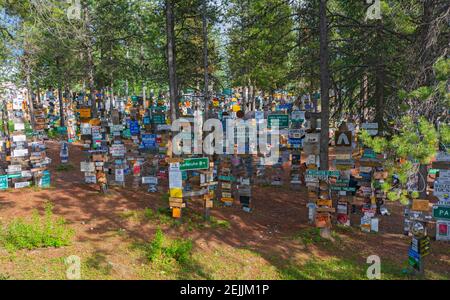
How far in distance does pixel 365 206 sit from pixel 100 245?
7891mm

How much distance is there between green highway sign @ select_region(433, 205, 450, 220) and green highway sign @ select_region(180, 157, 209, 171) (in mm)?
6412

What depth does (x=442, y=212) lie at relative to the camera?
1039 cm

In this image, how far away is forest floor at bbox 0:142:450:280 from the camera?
25.6 feet

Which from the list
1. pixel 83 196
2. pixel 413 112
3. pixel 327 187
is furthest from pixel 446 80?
pixel 83 196

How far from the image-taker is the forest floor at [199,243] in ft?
25.6

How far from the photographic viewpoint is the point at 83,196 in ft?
39.8

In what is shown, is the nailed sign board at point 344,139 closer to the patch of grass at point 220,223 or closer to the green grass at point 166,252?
the patch of grass at point 220,223

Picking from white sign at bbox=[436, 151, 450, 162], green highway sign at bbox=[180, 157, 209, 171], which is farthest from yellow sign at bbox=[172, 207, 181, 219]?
white sign at bbox=[436, 151, 450, 162]

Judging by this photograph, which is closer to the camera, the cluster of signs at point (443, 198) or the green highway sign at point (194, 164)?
the green highway sign at point (194, 164)

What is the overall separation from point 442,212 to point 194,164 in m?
6.88

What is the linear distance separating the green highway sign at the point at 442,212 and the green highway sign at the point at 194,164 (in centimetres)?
641

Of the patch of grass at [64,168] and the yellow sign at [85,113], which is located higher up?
the yellow sign at [85,113]

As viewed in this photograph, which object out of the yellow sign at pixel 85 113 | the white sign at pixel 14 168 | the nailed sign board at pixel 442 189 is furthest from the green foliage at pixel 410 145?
the white sign at pixel 14 168

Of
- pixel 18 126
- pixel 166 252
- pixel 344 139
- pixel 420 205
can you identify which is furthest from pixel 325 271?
pixel 18 126
